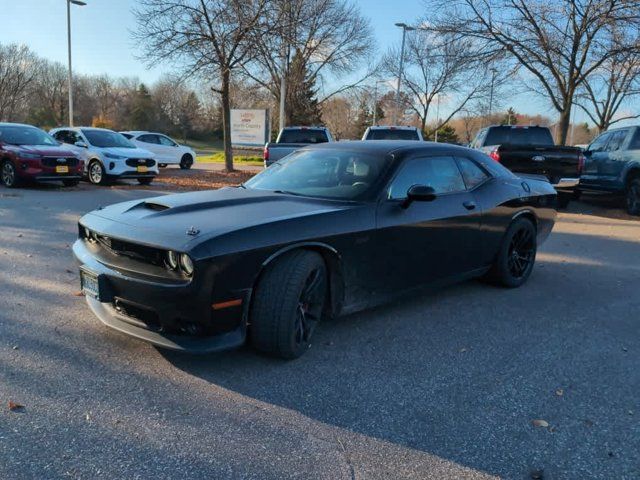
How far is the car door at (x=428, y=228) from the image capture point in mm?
4137

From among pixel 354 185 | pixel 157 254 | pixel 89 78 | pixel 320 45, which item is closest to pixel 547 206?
pixel 354 185

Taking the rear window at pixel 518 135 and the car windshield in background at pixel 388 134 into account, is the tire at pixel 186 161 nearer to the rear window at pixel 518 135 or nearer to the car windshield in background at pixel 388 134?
the car windshield in background at pixel 388 134

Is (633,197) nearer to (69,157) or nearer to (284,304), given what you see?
(284,304)

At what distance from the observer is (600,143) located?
12656 millimetres

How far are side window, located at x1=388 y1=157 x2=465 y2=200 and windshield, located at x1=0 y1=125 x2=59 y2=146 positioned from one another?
37.6ft

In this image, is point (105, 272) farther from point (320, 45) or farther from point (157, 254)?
point (320, 45)

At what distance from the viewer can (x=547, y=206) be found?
609 cm

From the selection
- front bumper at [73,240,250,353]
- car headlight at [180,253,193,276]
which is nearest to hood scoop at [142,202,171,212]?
front bumper at [73,240,250,353]

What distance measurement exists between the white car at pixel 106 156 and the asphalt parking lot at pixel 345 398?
9519 millimetres

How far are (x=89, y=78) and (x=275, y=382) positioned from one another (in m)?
80.5

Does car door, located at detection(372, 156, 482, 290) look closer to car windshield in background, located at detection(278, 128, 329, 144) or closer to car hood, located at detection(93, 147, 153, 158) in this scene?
car windshield in background, located at detection(278, 128, 329, 144)

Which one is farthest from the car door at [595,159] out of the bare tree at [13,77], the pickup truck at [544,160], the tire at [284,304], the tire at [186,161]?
the bare tree at [13,77]

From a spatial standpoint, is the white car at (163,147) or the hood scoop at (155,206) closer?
the hood scoop at (155,206)

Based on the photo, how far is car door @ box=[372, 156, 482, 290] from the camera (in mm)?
4137
